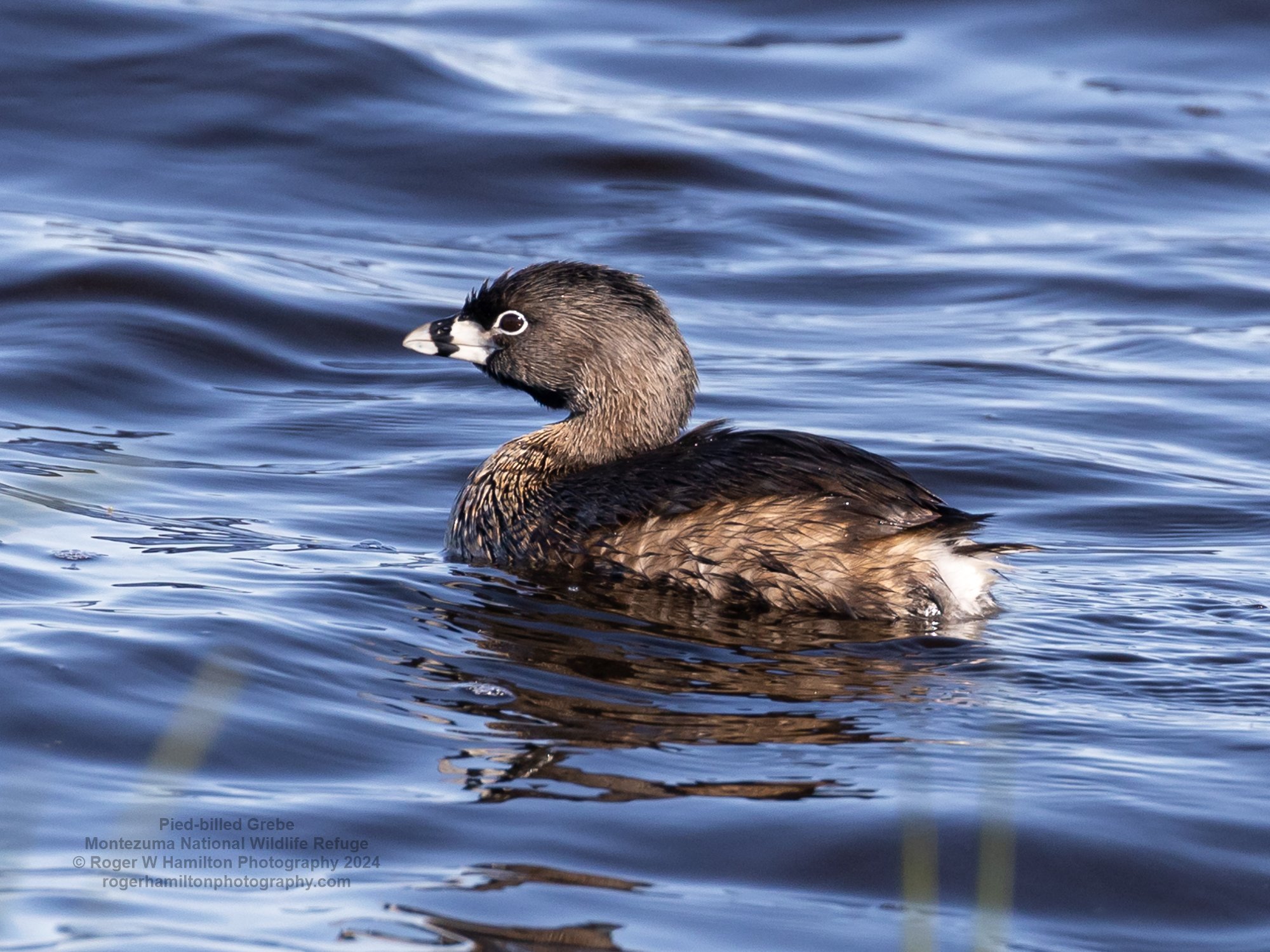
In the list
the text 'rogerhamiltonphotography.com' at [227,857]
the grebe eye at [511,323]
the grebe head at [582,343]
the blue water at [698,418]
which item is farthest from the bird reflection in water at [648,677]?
the grebe eye at [511,323]

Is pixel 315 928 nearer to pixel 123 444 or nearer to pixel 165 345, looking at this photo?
pixel 123 444

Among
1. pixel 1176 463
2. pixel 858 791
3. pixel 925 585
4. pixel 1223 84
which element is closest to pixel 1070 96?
pixel 1223 84

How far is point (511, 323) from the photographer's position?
277 inches

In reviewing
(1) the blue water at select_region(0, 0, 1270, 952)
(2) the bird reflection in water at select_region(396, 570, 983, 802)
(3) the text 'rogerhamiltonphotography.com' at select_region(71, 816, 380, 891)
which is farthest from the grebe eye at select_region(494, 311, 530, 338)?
(3) the text 'rogerhamiltonphotography.com' at select_region(71, 816, 380, 891)

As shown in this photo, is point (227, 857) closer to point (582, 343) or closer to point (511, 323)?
point (582, 343)

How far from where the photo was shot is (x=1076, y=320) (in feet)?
34.7

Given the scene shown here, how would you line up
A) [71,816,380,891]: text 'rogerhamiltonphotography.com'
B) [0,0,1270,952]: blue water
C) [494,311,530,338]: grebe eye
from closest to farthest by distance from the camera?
[71,816,380,891]: text 'rogerhamiltonphotography.com'
[0,0,1270,952]: blue water
[494,311,530,338]: grebe eye

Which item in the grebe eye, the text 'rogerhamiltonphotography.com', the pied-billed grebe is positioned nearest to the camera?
the text 'rogerhamiltonphotography.com'

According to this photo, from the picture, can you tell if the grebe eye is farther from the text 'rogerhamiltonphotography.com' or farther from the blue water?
the text 'rogerhamiltonphotography.com'

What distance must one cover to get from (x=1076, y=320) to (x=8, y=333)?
5.49 m

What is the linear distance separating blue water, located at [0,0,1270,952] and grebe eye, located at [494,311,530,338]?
31.6 inches

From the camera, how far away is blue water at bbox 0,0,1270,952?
417cm

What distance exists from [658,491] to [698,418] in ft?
8.44

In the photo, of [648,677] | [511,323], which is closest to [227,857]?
[648,677]
